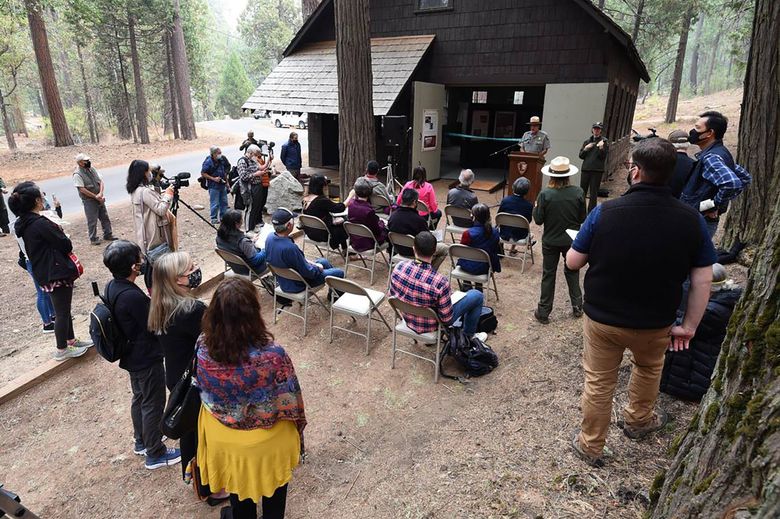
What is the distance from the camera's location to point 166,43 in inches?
920

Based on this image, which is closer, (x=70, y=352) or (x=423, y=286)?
(x=423, y=286)

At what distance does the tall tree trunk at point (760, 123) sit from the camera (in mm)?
5098

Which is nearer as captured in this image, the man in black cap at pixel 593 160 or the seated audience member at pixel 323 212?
the seated audience member at pixel 323 212

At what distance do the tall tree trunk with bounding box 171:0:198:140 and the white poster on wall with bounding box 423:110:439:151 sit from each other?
17229 millimetres

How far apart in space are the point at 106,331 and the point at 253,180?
588 centimetres

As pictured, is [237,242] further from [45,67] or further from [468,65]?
[45,67]

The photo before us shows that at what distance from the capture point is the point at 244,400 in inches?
83.7

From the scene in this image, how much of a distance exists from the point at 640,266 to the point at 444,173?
12.2 meters

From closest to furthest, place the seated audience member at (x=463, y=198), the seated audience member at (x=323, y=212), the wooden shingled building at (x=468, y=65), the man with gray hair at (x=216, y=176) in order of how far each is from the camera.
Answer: the seated audience member at (x=323, y=212)
the seated audience member at (x=463, y=198)
the man with gray hair at (x=216, y=176)
the wooden shingled building at (x=468, y=65)

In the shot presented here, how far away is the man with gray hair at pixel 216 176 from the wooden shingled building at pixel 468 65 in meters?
2.78

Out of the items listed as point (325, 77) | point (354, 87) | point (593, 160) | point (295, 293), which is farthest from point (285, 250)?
point (325, 77)

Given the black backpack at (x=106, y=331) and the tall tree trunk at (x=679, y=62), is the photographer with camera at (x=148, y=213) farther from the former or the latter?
the tall tree trunk at (x=679, y=62)

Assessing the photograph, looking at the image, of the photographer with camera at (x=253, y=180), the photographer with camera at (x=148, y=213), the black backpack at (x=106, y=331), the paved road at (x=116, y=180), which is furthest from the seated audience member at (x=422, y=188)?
the paved road at (x=116, y=180)

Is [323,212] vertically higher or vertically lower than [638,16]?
lower
